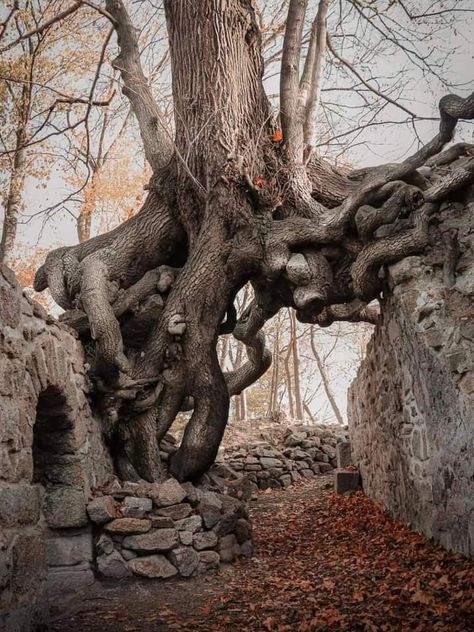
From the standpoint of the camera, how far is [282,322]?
19219 mm

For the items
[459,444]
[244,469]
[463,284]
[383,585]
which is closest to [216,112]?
[463,284]

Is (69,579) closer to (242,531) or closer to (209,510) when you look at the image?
(209,510)

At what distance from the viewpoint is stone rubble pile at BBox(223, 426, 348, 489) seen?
10.6 meters

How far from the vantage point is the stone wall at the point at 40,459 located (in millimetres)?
3568

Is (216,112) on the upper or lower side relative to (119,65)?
lower

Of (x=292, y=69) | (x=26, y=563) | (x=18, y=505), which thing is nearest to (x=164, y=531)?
(x=26, y=563)

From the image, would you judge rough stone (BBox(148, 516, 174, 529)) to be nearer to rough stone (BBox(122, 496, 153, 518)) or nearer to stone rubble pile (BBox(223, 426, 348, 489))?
rough stone (BBox(122, 496, 153, 518))

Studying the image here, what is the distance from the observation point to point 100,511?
5.23 meters

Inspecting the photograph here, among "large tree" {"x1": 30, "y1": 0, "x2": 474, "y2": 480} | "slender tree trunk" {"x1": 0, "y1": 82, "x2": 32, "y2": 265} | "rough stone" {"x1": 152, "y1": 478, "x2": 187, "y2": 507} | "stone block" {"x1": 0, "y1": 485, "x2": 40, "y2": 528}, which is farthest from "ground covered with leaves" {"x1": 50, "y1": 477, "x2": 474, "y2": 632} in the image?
"slender tree trunk" {"x1": 0, "y1": 82, "x2": 32, "y2": 265}

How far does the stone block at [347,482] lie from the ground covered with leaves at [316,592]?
6.37 feet

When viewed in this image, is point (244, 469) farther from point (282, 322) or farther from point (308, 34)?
point (282, 322)

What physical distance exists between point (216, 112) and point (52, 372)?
3.74 meters

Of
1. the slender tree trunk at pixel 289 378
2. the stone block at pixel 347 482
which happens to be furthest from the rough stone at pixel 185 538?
the slender tree trunk at pixel 289 378

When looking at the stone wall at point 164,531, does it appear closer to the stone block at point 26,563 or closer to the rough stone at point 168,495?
the rough stone at point 168,495
